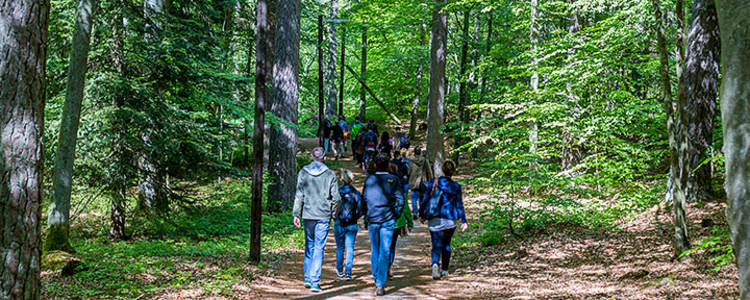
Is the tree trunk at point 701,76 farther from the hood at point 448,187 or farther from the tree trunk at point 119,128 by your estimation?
the tree trunk at point 119,128

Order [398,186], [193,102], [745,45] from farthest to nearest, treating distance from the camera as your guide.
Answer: [193,102], [398,186], [745,45]

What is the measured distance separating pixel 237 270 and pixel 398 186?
299 cm

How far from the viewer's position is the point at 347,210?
7.62m

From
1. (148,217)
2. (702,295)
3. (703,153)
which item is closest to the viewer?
(702,295)

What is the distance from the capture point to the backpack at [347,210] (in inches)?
299

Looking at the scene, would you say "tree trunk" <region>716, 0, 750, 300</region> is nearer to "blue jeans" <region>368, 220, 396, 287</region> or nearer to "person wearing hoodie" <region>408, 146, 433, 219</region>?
"blue jeans" <region>368, 220, 396, 287</region>

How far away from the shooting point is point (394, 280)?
8070 mm

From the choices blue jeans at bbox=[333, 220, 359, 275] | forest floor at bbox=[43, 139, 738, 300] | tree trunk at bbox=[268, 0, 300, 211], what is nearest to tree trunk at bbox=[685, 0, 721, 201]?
forest floor at bbox=[43, 139, 738, 300]

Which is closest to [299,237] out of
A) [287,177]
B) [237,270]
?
[287,177]

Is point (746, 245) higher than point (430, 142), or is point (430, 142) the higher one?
point (430, 142)

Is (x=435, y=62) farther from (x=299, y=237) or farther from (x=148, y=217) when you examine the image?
(x=148, y=217)

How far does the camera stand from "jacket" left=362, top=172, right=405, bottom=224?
7168mm

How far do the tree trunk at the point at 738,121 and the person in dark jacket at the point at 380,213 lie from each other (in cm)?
466

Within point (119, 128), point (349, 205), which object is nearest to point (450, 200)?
point (349, 205)
